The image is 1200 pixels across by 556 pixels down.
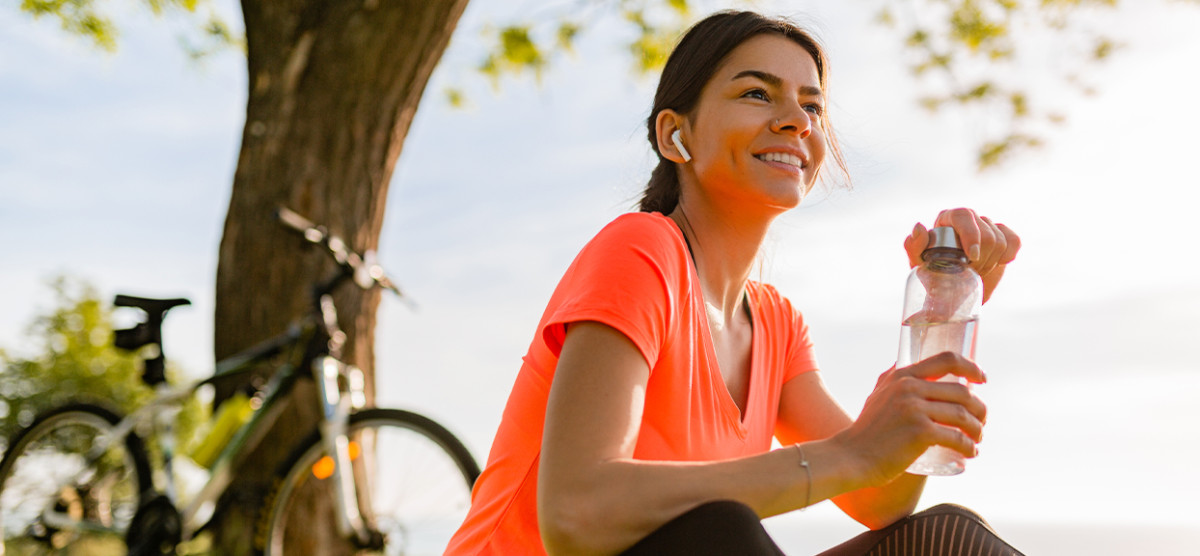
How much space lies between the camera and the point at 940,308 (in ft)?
5.28

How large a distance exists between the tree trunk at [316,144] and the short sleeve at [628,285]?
2.59 metres

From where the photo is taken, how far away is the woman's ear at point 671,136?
1.80 metres

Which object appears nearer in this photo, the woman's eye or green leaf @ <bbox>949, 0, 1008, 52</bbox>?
the woman's eye

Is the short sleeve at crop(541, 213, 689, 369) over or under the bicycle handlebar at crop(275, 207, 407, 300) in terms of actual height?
under

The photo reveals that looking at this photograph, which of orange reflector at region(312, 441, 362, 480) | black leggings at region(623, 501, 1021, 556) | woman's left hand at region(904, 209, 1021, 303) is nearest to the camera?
black leggings at region(623, 501, 1021, 556)

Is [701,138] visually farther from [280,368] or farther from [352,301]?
[352,301]

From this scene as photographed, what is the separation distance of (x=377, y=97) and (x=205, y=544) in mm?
1883

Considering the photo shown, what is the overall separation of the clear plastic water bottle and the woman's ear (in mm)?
478

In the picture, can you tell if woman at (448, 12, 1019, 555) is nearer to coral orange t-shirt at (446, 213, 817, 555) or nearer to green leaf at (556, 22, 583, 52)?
coral orange t-shirt at (446, 213, 817, 555)

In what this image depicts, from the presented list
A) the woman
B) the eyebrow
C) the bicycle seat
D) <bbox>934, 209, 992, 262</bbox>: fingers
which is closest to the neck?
the woman

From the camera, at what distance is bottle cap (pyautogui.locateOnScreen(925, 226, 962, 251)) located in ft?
4.79

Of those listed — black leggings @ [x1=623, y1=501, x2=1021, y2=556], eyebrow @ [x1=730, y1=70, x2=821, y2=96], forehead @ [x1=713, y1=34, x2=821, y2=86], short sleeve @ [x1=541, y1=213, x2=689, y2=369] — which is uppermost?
forehead @ [x1=713, y1=34, x2=821, y2=86]

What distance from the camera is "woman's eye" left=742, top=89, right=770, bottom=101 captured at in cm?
175

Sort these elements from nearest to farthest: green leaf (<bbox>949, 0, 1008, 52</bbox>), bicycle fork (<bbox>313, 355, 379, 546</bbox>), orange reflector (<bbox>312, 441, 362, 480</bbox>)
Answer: bicycle fork (<bbox>313, 355, 379, 546</bbox>), orange reflector (<bbox>312, 441, 362, 480</bbox>), green leaf (<bbox>949, 0, 1008, 52</bbox>)
